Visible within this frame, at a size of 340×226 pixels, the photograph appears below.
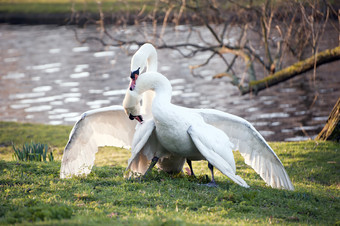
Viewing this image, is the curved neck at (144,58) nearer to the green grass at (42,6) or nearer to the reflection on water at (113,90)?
the reflection on water at (113,90)

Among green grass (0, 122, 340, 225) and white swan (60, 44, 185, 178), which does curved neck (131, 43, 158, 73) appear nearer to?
white swan (60, 44, 185, 178)

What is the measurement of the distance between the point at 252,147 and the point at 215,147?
1.05 m

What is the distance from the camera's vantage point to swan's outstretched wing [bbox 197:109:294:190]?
7793mm

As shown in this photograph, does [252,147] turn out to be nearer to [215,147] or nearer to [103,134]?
[215,147]

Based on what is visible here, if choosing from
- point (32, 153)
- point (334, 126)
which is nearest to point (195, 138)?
point (32, 153)

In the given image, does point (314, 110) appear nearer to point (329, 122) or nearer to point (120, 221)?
point (329, 122)

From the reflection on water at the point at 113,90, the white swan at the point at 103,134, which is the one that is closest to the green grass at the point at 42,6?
the reflection on water at the point at 113,90

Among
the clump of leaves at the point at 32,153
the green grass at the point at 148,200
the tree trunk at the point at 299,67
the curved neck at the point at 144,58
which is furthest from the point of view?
the tree trunk at the point at 299,67

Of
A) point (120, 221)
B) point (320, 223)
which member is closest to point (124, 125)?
point (120, 221)

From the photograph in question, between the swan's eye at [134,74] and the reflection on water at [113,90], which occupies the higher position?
the swan's eye at [134,74]

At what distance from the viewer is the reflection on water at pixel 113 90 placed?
1938cm

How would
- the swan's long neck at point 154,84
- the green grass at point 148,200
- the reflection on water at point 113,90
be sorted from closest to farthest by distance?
the green grass at point 148,200, the swan's long neck at point 154,84, the reflection on water at point 113,90

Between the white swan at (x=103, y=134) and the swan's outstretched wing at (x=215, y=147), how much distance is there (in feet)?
3.04

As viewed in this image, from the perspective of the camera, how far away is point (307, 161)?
1062cm
